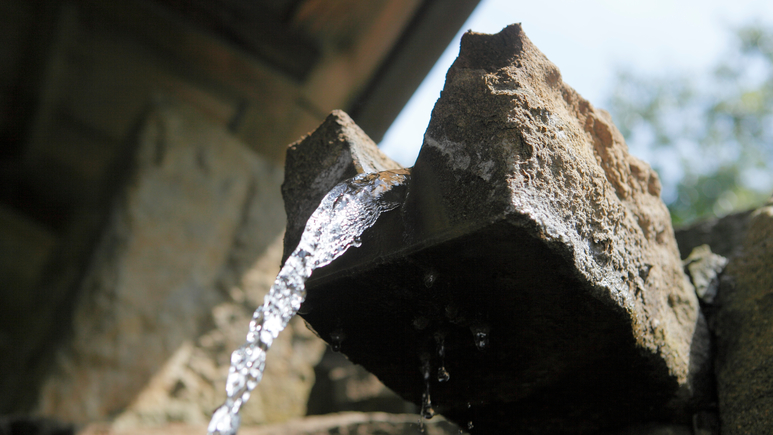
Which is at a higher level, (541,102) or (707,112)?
(707,112)

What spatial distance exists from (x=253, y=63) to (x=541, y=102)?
2.48m

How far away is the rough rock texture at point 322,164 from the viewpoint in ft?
3.77

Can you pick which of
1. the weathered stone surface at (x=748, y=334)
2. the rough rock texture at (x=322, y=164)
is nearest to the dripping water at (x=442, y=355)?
the rough rock texture at (x=322, y=164)

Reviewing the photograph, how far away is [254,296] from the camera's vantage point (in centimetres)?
324

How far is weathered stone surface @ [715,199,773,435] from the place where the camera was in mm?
1154

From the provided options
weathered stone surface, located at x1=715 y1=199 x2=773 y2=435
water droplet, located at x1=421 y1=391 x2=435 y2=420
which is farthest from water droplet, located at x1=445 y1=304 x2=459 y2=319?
weathered stone surface, located at x1=715 y1=199 x2=773 y2=435

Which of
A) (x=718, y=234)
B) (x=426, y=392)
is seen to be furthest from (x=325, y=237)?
(x=718, y=234)

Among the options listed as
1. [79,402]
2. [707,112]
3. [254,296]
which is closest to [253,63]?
[254,296]

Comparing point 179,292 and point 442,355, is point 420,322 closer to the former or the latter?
point 442,355

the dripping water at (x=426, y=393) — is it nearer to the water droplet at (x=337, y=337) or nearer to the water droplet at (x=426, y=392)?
the water droplet at (x=426, y=392)

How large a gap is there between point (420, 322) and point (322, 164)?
0.40 metres

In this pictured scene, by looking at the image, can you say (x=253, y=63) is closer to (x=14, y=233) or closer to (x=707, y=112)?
(x=14, y=233)

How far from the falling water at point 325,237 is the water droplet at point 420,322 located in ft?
0.66

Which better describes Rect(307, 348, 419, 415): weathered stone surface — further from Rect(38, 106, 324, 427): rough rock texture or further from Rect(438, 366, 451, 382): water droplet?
Rect(438, 366, 451, 382): water droplet
